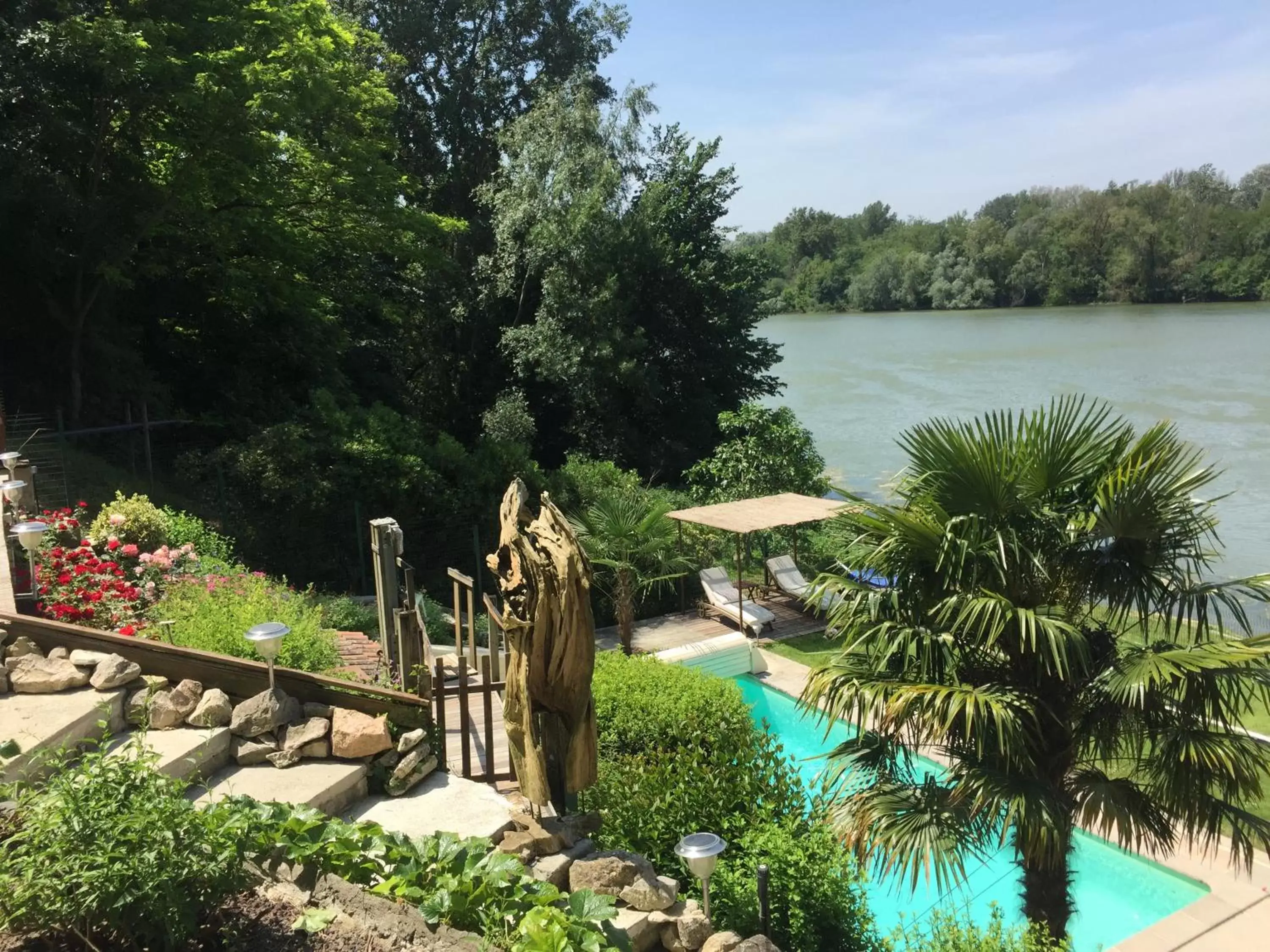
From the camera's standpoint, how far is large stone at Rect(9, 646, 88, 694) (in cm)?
495

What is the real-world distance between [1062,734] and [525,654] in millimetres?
A: 2949

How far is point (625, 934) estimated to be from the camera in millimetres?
3705

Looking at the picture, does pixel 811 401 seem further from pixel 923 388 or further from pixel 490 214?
pixel 490 214

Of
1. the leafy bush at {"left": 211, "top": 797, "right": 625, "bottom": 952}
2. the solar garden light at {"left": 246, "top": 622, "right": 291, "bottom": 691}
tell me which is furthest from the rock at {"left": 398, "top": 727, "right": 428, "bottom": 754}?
the leafy bush at {"left": 211, "top": 797, "right": 625, "bottom": 952}

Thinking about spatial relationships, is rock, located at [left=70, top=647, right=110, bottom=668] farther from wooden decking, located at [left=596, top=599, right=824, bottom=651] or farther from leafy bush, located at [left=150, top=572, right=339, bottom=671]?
wooden decking, located at [left=596, top=599, right=824, bottom=651]

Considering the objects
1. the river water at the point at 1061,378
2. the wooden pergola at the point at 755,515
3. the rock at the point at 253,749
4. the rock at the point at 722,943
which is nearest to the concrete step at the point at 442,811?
the rock at the point at 253,749

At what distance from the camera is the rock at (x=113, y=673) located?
16.2ft

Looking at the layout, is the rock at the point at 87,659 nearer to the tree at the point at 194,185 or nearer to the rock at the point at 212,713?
the rock at the point at 212,713

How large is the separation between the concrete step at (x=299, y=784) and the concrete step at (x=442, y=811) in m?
0.10

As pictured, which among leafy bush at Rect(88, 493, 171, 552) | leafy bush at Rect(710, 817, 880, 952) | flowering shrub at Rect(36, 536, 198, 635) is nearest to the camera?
leafy bush at Rect(710, 817, 880, 952)

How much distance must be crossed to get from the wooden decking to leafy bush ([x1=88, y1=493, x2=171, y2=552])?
6.00m

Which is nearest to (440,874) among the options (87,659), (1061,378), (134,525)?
(87,659)

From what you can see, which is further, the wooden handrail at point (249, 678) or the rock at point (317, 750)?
the wooden handrail at point (249, 678)

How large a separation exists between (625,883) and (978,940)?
5.78 ft
